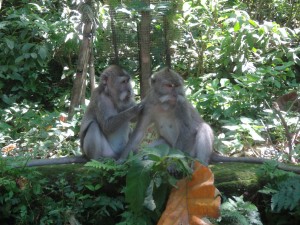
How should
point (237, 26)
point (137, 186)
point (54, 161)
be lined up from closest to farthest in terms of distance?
point (137, 186) < point (54, 161) < point (237, 26)

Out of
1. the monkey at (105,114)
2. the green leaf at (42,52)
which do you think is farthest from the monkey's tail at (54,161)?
the green leaf at (42,52)

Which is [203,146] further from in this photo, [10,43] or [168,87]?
[10,43]

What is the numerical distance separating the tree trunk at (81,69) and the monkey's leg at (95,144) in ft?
6.73

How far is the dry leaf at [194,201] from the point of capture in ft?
13.0

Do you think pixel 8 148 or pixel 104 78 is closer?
pixel 104 78

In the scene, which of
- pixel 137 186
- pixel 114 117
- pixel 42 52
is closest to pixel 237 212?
pixel 137 186

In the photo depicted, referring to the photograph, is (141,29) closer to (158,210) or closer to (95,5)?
(95,5)

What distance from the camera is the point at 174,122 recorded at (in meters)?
5.29

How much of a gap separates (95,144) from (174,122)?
41.1 inches

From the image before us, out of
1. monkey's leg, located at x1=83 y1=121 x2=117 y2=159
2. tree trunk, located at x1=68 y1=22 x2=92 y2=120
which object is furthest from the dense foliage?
monkey's leg, located at x1=83 y1=121 x2=117 y2=159

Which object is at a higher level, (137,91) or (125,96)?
(125,96)

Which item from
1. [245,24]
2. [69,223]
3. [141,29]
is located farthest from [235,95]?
[69,223]

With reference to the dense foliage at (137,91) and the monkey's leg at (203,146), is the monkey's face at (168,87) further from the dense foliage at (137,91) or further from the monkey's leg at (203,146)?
the dense foliage at (137,91)

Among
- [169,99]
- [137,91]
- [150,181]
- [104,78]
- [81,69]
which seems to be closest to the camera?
[150,181]
